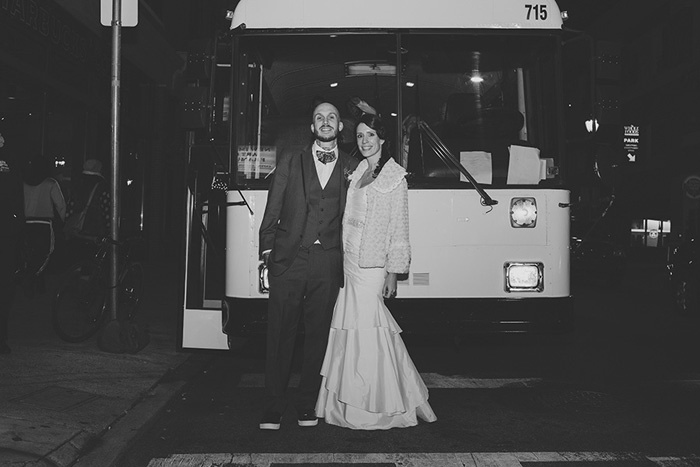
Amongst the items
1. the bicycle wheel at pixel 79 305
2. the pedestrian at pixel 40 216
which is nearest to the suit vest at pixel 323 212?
the bicycle wheel at pixel 79 305

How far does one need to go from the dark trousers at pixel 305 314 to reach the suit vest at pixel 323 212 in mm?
65

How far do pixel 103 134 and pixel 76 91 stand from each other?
104 inches

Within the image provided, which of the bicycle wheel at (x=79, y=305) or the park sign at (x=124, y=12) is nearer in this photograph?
the park sign at (x=124, y=12)

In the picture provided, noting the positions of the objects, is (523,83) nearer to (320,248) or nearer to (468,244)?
(468,244)

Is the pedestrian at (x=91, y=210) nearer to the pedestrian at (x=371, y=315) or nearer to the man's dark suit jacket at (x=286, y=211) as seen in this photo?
the man's dark suit jacket at (x=286, y=211)

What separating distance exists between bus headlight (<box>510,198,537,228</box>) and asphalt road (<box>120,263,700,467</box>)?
1.30 meters

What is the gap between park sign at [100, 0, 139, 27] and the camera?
872 centimetres

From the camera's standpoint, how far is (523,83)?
748 centimetres

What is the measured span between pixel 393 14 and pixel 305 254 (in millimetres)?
2283

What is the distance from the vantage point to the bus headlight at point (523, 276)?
23.7ft

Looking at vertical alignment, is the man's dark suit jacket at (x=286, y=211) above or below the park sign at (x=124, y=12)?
below

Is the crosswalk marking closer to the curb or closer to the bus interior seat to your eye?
the curb

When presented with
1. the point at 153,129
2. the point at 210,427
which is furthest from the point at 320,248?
the point at 153,129

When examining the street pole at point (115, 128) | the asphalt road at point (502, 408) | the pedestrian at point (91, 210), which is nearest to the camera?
the asphalt road at point (502, 408)
